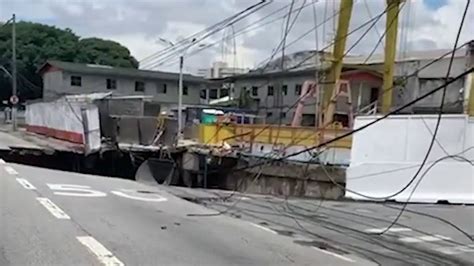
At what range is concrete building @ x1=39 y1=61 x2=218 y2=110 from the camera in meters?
64.1

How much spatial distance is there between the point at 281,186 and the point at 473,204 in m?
8.90

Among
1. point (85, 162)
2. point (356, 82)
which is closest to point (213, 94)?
point (356, 82)

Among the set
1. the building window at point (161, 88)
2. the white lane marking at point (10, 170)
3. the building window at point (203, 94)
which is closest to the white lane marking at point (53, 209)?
the white lane marking at point (10, 170)

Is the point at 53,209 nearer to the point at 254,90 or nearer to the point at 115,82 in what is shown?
the point at 254,90

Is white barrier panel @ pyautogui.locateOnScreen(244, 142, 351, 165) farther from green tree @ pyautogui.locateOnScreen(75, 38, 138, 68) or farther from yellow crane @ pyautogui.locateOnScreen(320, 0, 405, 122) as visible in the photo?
green tree @ pyautogui.locateOnScreen(75, 38, 138, 68)

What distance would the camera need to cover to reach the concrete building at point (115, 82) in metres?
64.1

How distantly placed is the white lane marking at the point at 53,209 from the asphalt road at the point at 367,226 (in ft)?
10.6

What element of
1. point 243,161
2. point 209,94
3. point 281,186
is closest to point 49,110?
point 243,161

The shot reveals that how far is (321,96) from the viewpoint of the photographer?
29266 millimetres

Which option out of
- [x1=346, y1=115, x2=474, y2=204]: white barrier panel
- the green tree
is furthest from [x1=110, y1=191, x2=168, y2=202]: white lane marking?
the green tree

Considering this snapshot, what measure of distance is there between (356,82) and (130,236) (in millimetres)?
42296

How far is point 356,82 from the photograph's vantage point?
167ft

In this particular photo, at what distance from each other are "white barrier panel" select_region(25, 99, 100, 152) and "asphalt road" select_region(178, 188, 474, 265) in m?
13.2

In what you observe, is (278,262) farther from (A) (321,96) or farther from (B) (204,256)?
(A) (321,96)
